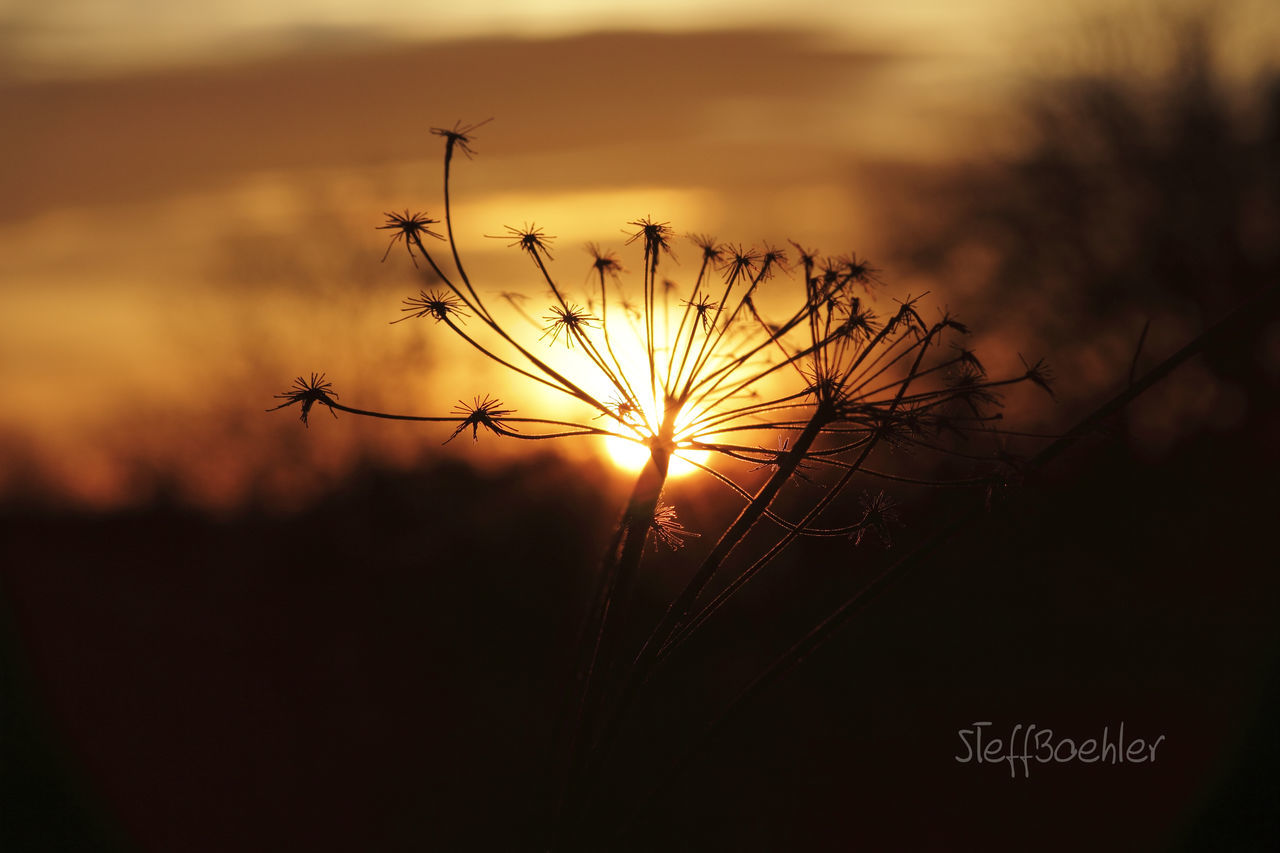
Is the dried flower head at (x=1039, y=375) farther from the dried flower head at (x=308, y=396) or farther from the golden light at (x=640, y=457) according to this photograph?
the dried flower head at (x=308, y=396)

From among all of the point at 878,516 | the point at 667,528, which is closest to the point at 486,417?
the point at 667,528

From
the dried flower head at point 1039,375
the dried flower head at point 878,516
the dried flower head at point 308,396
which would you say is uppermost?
the dried flower head at point 1039,375

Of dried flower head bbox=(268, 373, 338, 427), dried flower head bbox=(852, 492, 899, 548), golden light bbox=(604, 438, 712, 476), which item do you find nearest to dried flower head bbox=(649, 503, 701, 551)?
golden light bbox=(604, 438, 712, 476)

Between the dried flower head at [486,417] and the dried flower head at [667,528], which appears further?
the dried flower head at [667,528]

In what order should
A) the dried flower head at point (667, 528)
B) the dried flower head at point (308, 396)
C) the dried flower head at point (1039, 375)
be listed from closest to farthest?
the dried flower head at point (308, 396)
the dried flower head at point (1039, 375)
the dried flower head at point (667, 528)

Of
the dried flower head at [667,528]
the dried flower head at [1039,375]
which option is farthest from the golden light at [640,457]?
the dried flower head at [1039,375]

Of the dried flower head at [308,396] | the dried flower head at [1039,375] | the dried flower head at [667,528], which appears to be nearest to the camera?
the dried flower head at [308,396]

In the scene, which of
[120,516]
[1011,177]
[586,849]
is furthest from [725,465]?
[120,516]

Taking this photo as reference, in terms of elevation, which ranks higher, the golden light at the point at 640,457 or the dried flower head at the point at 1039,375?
A: the dried flower head at the point at 1039,375

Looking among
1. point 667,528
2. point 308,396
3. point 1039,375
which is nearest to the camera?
point 308,396

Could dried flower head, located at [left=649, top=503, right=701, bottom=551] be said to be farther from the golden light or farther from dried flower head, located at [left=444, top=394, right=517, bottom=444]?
dried flower head, located at [left=444, top=394, right=517, bottom=444]

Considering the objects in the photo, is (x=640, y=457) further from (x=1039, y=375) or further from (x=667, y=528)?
(x=1039, y=375)

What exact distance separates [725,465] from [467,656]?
41.9ft

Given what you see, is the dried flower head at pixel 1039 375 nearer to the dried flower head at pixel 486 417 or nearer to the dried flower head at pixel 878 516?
the dried flower head at pixel 878 516
